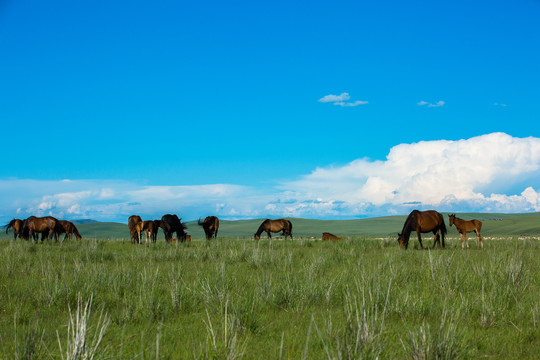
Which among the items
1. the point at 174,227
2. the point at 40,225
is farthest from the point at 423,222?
the point at 40,225

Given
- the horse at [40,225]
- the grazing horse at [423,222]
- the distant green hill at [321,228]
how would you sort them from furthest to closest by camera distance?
the distant green hill at [321,228] < the horse at [40,225] < the grazing horse at [423,222]

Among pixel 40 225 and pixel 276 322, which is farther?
pixel 40 225

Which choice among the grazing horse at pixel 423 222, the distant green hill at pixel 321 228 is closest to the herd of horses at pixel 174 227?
the grazing horse at pixel 423 222

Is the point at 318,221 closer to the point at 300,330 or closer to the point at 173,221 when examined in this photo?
the point at 173,221

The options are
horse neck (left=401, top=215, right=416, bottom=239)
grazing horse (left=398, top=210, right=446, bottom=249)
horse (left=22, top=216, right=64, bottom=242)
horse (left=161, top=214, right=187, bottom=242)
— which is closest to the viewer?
horse neck (left=401, top=215, right=416, bottom=239)

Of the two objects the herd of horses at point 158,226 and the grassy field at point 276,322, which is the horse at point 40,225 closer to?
the herd of horses at point 158,226

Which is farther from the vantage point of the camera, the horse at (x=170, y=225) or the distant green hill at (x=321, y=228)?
the distant green hill at (x=321, y=228)

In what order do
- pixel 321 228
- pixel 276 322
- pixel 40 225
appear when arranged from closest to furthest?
pixel 276 322 < pixel 40 225 < pixel 321 228

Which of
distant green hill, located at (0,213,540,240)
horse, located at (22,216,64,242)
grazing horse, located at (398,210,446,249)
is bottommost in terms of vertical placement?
distant green hill, located at (0,213,540,240)

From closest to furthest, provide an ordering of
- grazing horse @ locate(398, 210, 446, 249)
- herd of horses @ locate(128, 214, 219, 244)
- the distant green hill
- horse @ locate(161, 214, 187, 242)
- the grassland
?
the grassland
grazing horse @ locate(398, 210, 446, 249)
herd of horses @ locate(128, 214, 219, 244)
horse @ locate(161, 214, 187, 242)
the distant green hill

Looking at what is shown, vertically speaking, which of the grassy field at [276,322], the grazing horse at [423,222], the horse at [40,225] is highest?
the horse at [40,225]

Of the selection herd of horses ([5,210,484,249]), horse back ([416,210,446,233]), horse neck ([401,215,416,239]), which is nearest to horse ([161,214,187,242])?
herd of horses ([5,210,484,249])

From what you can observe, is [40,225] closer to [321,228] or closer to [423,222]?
[423,222]

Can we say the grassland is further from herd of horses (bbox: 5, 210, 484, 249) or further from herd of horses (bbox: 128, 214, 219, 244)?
herd of horses (bbox: 128, 214, 219, 244)
